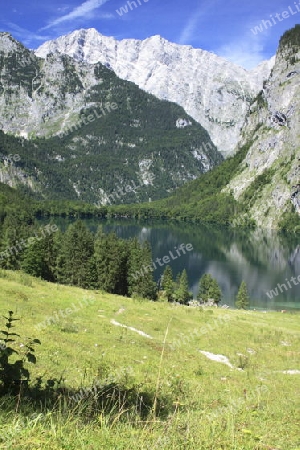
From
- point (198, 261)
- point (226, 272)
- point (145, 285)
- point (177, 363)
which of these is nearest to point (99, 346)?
point (177, 363)

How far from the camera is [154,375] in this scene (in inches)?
607

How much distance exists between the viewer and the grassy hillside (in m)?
5.15

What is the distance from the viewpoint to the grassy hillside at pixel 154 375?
5148mm

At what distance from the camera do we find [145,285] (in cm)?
7519

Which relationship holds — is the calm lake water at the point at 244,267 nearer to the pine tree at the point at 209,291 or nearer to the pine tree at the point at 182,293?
the pine tree at the point at 209,291

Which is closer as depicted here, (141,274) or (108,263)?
(141,274)

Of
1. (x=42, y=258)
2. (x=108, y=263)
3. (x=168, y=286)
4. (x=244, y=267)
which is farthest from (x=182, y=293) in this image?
(x=244, y=267)

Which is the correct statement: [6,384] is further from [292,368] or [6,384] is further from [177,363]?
[292,368]

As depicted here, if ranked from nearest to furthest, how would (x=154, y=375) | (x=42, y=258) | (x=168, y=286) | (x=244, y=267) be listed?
(x=154, y=375) < (x=42, y=258) < (x=168, y=286) < (x=244, y=267)

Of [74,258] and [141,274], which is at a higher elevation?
[74,258]

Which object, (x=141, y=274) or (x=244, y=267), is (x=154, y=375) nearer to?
(x=141, y=274)

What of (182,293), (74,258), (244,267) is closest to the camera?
(74,258)

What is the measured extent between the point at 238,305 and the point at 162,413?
77.8m

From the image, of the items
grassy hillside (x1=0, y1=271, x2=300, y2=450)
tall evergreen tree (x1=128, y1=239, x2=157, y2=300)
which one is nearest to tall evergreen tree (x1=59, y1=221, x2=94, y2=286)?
tall evergreen tree (x1=128, y1=239, x2=157, y2=300)
